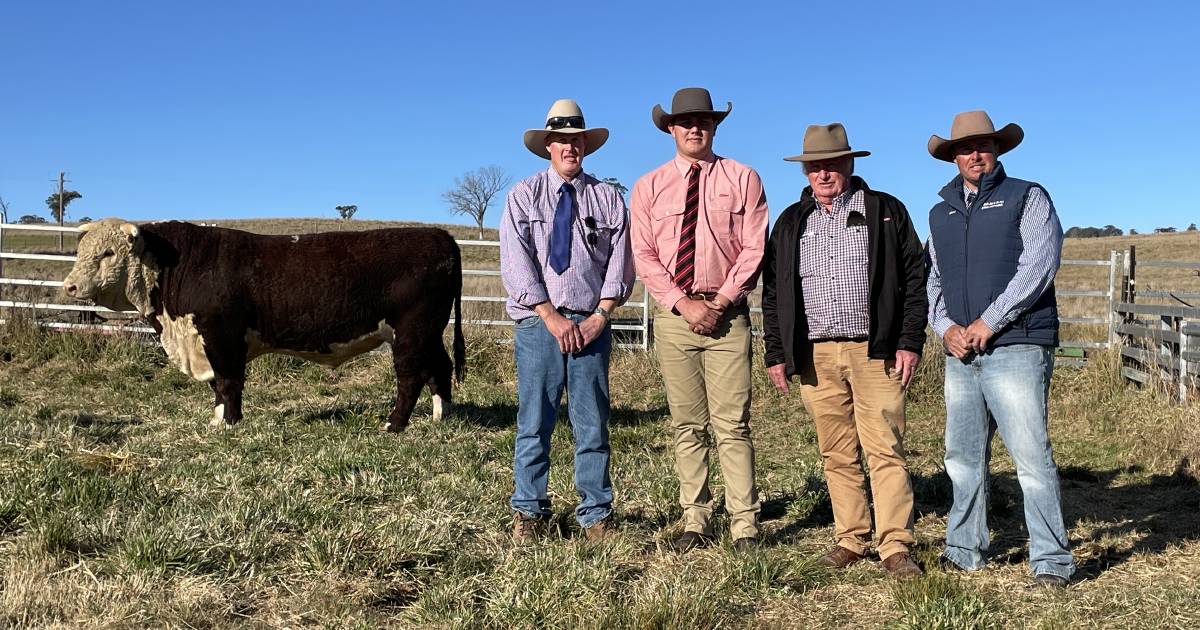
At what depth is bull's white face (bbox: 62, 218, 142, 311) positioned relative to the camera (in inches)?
305

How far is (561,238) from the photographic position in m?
4.54

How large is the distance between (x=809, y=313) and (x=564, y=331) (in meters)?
1.13

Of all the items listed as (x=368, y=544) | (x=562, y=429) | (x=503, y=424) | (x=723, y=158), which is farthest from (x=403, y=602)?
(x=503, y=424)

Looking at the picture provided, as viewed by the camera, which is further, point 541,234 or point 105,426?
point 105,426

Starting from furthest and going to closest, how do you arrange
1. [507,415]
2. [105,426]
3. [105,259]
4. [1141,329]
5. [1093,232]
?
1. [1093,232]
2. [1141,329]
3. [507,415]
4. [105,259]
5. [105,426]

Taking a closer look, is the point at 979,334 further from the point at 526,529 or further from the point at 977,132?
the point at 526,529

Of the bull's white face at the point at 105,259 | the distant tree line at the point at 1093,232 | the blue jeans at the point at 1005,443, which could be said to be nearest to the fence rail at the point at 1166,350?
the blue jeans at the point at 1005,443

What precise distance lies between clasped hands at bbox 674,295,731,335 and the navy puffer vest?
40.3 inches

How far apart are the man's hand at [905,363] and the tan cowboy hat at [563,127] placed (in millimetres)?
1805

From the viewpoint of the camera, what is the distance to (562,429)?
7.39m

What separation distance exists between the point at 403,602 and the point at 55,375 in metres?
8.41

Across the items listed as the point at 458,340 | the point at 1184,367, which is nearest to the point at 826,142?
the point at 458,340

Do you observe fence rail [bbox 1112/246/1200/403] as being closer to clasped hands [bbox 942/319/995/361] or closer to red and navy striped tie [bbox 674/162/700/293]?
clasped hands [bbox 942/319/995/361]

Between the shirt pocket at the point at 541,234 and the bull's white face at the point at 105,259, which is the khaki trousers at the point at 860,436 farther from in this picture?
the bull's white face at the point at 105,259
